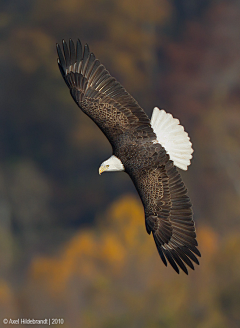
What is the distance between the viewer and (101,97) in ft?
18.6

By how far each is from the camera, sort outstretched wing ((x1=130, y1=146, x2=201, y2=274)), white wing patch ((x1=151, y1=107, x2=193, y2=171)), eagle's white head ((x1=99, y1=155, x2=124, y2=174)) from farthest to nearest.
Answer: white wing patch ((x1=151, y1=107, x2=193, y2=171)) < eagle's white head ((x1=99, y1=155, x2=124, y2=174)) < outstretched wing ((x1=130, y1=146, x2=201, y2=274))

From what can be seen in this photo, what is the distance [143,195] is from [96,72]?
1825 millimetres

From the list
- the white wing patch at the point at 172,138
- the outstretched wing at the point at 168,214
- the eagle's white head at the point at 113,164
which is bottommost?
the outstretched wing at the point at 168,214

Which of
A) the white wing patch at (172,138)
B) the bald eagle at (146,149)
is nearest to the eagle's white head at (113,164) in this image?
the bald eagle at (146,149)

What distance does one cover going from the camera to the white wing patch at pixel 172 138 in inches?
221

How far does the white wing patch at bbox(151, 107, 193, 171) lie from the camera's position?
18.4 ft

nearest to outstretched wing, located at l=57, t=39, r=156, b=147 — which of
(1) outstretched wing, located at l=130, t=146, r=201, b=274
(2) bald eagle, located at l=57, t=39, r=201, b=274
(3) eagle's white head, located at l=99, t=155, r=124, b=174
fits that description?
(2) bald eagle, located at l=57, t=39, r=201, b=274

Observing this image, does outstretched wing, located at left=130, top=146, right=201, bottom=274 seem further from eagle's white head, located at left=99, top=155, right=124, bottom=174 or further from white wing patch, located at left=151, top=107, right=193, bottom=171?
white wing patch, located at left=151, top=107, right=193, bottom=171

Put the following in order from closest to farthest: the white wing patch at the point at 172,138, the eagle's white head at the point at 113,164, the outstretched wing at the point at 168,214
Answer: the outstretched wing at the point at 168,214 < the eagle's white head at the point at 113,164 < the white wing patch at the point at 172,138

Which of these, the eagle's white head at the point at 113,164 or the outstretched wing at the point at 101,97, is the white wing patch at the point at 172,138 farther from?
the eagle's white head at the point at 113,164

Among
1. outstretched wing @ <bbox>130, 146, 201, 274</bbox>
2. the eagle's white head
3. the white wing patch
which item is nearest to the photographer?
outstretched wing @ <bbox>130, 146, 201, 274</bbox>

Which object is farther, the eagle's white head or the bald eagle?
the eagle's white head

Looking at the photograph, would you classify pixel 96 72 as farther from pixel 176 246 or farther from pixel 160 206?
pixel 176 246

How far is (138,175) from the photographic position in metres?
5.26
